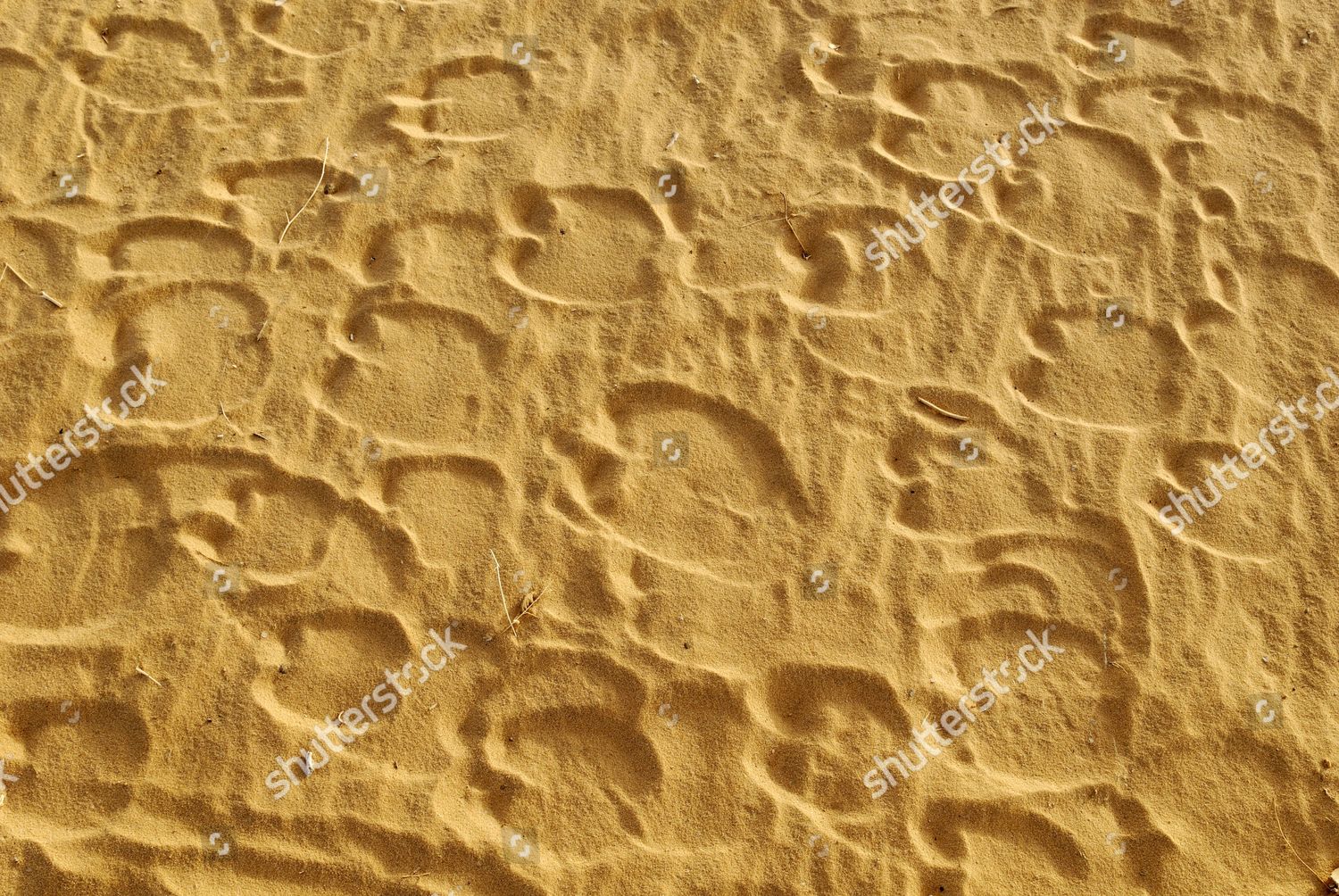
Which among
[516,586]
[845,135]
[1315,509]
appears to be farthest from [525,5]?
[1315,509]

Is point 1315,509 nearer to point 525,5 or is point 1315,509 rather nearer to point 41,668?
point 525,5

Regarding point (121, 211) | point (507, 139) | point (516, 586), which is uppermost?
point (507, 139)
